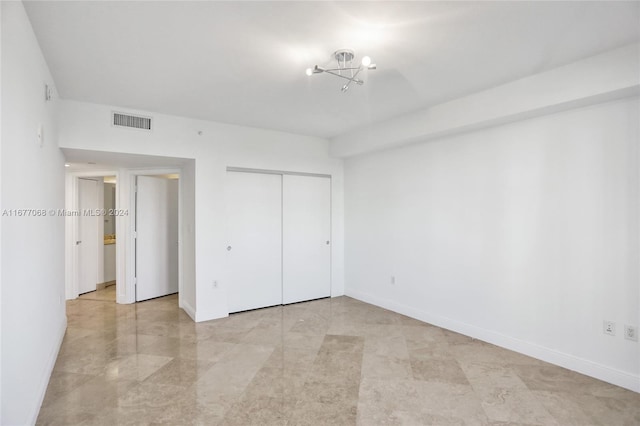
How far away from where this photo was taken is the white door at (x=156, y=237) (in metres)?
5.14

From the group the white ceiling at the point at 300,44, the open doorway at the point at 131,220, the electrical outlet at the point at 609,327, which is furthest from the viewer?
the open doorway at the point at 131,220

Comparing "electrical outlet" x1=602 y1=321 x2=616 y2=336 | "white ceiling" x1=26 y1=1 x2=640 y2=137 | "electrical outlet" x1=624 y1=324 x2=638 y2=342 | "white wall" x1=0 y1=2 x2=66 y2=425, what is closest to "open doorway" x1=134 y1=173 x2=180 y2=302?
"white ceiling" x1=26 y1=1 x2=640 y2=137

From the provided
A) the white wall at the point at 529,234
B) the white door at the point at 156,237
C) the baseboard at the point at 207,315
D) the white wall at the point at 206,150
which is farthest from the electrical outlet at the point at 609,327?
the white door at the point at 156,237

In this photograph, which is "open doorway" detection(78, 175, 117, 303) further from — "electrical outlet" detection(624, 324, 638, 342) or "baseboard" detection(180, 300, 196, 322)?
"electrical outlet" detection(624, 324, 638, 342)

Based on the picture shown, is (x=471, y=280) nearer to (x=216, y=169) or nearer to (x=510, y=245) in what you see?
(x=510, y=245)

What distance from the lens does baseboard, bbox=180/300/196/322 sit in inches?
169

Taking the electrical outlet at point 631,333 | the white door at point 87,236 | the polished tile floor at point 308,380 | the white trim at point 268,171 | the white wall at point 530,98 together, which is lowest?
the polished tile floor at point 308,380

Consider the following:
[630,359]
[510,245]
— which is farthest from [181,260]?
[630,359]

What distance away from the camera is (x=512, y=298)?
3.36m

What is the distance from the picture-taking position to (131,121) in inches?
148

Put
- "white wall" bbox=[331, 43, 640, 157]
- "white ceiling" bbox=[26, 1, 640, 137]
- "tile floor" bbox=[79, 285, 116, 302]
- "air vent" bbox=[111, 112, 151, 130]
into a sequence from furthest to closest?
"tile floor" bbox=[79, 285, 116, 302], "air vent" bbox=[111, 112, 151, 130], "white wall" bbox=[331, 43, 640, 157], "white ceiling" bbox=[26, 1, 640, 137]

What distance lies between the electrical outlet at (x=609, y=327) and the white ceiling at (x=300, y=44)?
2.12m

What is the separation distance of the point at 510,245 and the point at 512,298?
53cm

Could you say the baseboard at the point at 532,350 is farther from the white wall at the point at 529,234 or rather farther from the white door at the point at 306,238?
the white door at the point at 306,238
